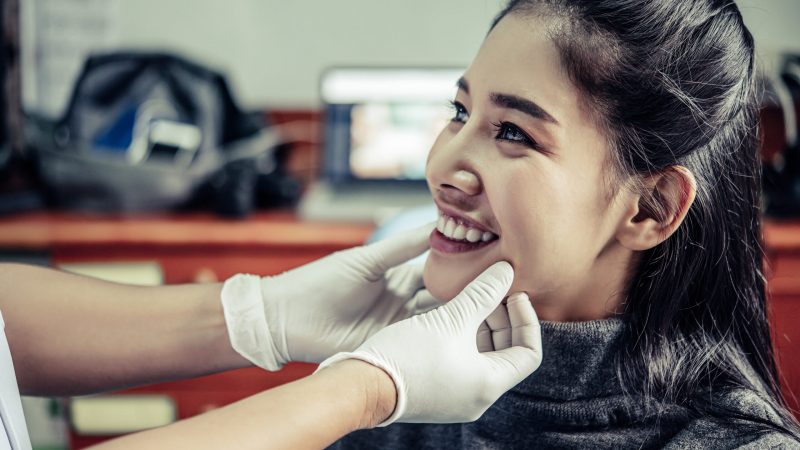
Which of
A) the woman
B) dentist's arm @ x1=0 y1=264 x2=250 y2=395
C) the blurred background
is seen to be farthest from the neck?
the blurred background

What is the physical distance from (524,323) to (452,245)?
0.14 m

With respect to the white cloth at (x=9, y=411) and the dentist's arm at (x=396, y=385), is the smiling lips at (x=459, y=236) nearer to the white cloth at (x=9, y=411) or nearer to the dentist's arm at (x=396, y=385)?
the dentist's arm at (x=396, y=385)

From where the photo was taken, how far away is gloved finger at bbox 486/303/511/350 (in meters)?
0.94

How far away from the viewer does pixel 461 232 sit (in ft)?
3.04

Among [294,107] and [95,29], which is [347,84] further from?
[95,29]

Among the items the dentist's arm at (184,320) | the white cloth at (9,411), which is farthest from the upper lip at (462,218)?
the white cloth at (9,411)

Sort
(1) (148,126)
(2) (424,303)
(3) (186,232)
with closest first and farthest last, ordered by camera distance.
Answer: (2) (424,303)
(3) (186,232)
(1) (148,126)

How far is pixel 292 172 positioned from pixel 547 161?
5.70ft

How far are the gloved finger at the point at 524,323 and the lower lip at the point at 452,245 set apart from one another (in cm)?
8

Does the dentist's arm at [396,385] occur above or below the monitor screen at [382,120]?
below

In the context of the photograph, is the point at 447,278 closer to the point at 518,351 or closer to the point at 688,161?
the point at 518,351

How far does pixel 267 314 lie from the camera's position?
1.02 metres

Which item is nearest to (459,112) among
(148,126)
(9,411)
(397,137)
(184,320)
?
(184,320)

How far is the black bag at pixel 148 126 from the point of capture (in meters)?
2.05
